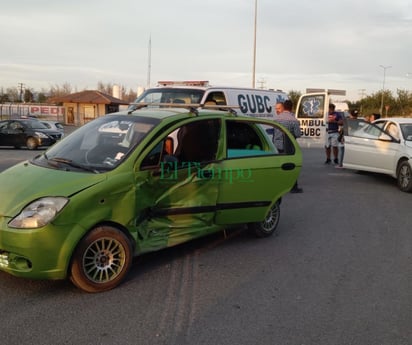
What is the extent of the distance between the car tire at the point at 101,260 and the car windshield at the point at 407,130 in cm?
810

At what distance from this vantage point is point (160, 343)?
3.35 metres

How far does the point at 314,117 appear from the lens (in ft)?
51.4

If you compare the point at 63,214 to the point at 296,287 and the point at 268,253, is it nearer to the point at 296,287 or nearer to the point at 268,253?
the point at 296,287

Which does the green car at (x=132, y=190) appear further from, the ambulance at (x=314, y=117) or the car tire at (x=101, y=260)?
the ambulance at (x=314, y=117)

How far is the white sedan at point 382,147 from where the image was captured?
10.1m

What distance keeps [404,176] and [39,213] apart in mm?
8409

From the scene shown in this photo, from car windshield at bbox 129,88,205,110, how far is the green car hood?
19.7 feet

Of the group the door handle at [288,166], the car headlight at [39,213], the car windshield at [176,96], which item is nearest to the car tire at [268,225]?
the door handle at [288,166]

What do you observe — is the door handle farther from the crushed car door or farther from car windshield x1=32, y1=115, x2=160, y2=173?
car windshield x1=32, y1=115, x2=160, y2=173

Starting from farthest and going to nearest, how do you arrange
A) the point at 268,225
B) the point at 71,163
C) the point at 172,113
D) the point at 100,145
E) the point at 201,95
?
the point at 201,95 < the point at 268,225 < the point at 172,113 < the point at 100,145 < the point at 71,163

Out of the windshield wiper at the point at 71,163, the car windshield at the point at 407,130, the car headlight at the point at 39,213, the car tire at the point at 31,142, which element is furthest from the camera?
the car tire at the point at 31,142

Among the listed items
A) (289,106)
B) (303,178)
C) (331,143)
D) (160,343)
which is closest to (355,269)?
(160,343)

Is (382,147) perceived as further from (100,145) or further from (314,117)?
(100,145)

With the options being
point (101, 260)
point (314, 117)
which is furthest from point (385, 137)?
point (101, 260)
